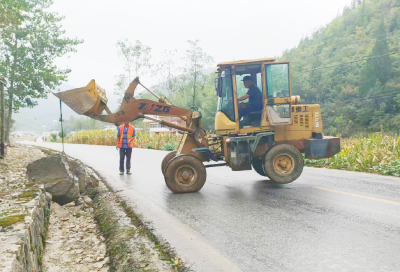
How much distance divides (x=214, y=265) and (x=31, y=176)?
185 inches

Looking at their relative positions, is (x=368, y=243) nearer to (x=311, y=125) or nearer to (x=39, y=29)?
(x=311, y=125)

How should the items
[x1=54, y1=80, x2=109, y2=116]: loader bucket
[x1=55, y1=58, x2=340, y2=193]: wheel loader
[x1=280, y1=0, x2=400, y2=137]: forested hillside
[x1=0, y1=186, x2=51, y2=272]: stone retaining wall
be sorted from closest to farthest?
[x1=0, y1=186, x2=51, y2=272]: stone retaining wall → [x1=54, y1=80, x2=109, y2=116]: loader bucket → [x1=55, y1=58, x2=340, y2=193]: wheel loader → [x1=280, y1=0, x2=400, y2=137]: forested hillside

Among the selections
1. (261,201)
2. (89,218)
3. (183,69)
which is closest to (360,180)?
(261,201)

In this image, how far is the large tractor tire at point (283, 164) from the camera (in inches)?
305

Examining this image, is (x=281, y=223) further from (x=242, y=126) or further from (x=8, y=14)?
(x=8, y=14)

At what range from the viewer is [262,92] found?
8.03 m

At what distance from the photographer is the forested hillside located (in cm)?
6438

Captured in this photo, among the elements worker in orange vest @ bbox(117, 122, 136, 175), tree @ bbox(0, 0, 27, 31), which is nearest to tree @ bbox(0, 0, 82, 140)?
tree @ bbox(0, 0, 27, 31)

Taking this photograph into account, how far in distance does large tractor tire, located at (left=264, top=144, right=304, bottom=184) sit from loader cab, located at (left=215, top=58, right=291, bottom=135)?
0.60m

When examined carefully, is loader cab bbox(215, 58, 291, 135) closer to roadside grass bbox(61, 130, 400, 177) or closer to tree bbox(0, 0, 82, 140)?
roadside grass bbox(61, 130, 400, 177)

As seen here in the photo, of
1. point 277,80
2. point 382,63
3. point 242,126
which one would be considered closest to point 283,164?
point 242,126

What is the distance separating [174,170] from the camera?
296 inches

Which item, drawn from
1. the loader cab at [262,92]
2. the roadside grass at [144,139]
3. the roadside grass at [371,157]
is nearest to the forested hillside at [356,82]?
the roadside grass at [144,139]

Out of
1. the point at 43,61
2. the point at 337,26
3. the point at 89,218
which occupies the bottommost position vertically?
the point at 89,218
